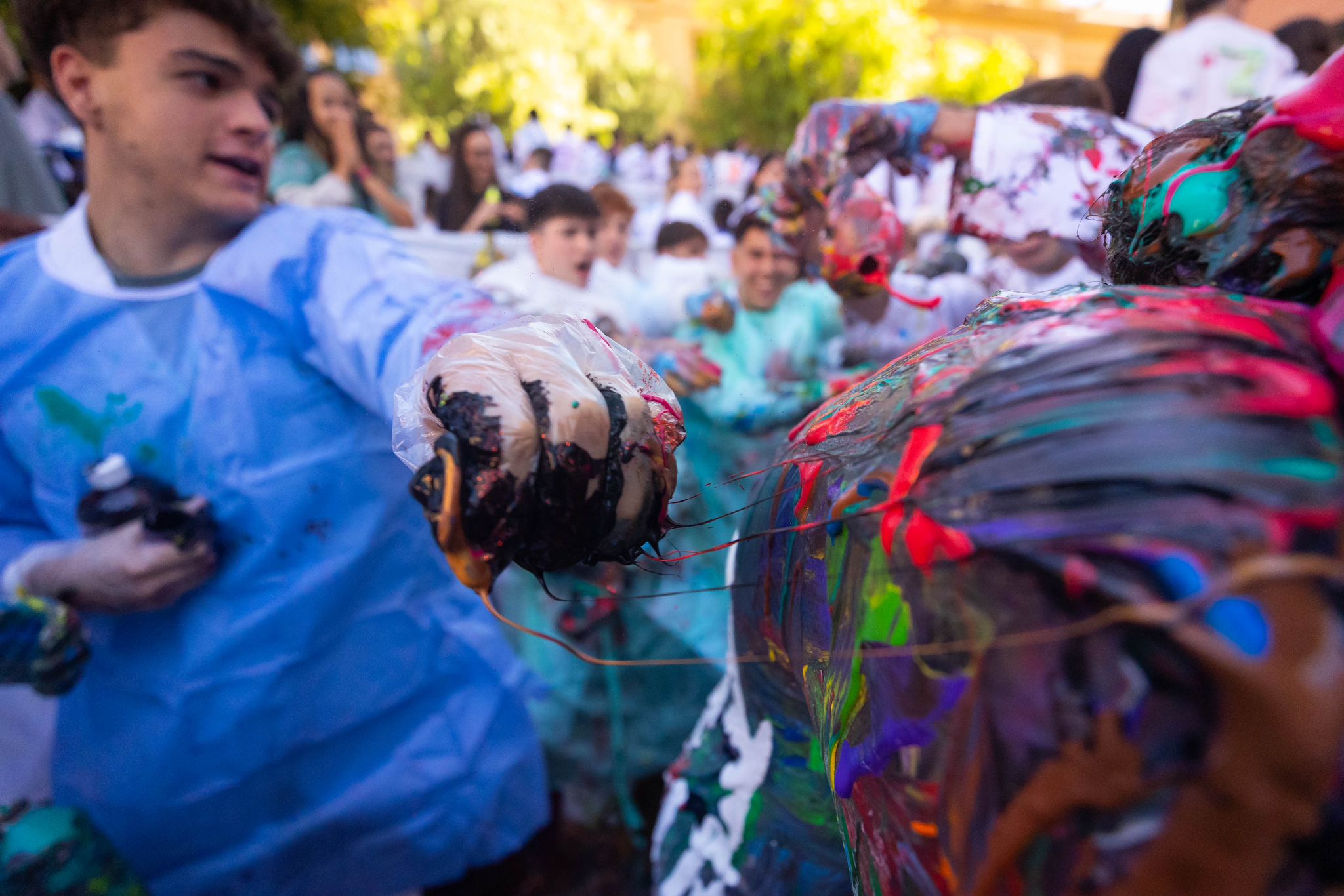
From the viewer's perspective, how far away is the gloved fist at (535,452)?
0.47m

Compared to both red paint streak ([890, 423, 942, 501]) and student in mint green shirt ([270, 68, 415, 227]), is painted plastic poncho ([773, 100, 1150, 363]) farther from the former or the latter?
student in mint green shirt ([270, 68, 415, 227])

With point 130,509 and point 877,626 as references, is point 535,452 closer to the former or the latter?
point 877,626

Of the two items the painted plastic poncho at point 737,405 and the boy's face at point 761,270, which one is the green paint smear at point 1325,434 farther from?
the boy's face at point 761,270

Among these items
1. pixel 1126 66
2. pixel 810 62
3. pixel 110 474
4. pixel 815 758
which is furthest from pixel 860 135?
pixel 810 62

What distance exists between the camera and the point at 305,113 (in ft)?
11.3

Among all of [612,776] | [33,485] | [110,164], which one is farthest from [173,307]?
[612,776]

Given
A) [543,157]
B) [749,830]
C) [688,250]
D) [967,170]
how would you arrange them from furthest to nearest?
[543,157]
[688,250]
[967,170]
[749,830]

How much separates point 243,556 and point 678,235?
2.39 m

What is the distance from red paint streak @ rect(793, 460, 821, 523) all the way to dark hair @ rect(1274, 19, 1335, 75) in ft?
9.98

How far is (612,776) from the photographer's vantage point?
202 cm

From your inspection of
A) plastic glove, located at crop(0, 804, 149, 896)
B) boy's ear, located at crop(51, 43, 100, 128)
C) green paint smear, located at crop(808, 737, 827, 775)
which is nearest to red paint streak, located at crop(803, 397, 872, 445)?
green paint smear, located at crop(808, 737, 827, 775)

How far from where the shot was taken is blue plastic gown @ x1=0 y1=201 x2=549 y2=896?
1.17 meters

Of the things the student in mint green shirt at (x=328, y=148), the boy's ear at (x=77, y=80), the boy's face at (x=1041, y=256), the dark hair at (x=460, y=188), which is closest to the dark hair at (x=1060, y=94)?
the boy's face at (x=1041, y=256)

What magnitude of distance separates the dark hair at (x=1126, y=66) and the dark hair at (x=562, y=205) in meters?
1.94
